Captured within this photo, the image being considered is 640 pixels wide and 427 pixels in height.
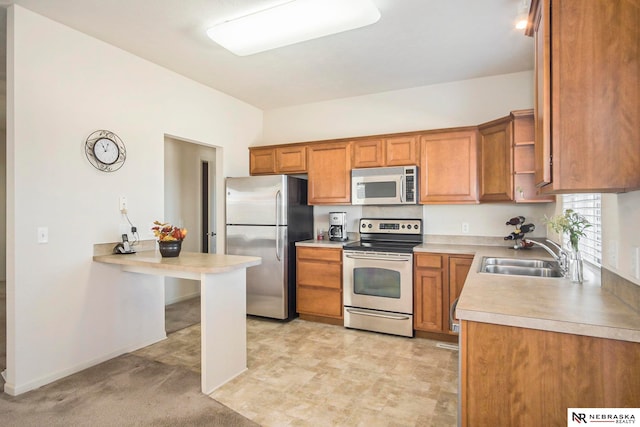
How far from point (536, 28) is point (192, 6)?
2105 mm

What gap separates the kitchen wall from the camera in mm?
3596

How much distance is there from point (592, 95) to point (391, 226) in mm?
2833

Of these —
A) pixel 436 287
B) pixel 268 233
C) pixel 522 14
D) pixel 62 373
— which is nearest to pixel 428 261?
pixel 436 287

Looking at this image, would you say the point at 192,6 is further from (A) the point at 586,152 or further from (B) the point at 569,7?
(A) the point at 586,152

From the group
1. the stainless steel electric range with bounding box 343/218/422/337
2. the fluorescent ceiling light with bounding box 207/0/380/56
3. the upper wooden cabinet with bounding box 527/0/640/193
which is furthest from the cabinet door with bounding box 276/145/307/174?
the upper wooden cabinet with bounding box 527/0/640/193

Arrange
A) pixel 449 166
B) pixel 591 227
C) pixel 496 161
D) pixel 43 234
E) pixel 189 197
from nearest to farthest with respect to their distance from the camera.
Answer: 1. pixel 591 227
2. pixel 43 234
3. pixel 496 161
4. pixel 449 166
5. pixel 189 197

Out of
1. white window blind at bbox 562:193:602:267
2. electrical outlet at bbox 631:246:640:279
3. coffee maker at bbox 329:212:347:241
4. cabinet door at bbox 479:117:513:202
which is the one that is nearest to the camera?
electrical outlet at bbox 631:246:640:279

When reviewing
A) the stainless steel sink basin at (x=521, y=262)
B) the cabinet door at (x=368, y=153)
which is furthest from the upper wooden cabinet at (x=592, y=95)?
the cabinet door at (x=368, y=153)

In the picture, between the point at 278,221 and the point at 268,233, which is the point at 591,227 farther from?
the point at 268,233

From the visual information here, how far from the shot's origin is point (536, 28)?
167 cm

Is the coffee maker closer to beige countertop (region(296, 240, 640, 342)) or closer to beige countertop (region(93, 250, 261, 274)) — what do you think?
beige countertop (region(93, 250, 261, 274))

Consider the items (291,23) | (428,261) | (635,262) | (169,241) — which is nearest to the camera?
(635,262)

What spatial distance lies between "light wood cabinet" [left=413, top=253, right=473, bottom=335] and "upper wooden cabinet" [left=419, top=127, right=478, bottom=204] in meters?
0.63

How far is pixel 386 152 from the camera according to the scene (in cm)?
383
